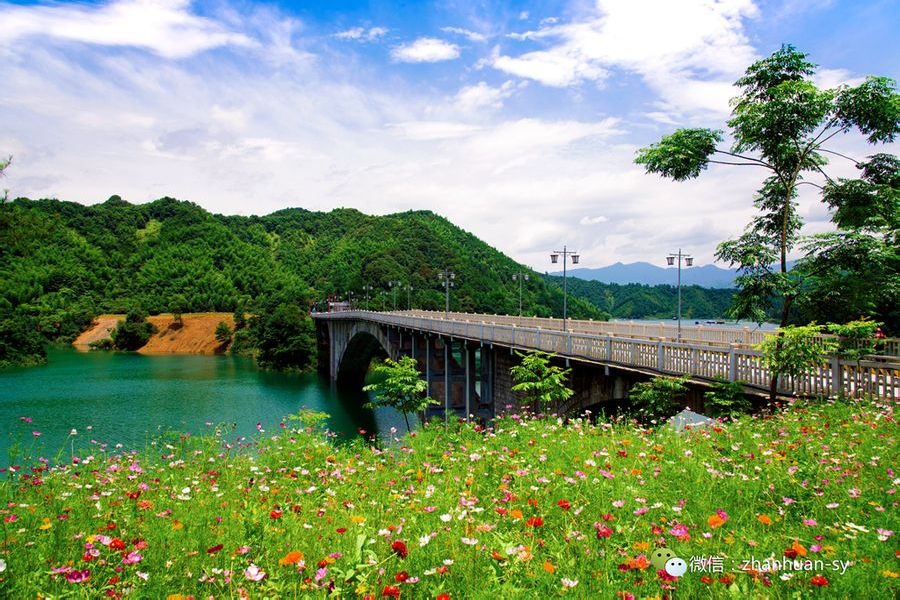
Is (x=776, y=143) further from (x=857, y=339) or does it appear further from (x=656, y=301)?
(x=656, y=301)

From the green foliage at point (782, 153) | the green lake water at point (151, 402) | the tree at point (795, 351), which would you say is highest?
the green foliage at point (782, 153)

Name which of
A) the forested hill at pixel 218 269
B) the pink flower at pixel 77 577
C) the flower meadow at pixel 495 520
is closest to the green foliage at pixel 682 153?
the flower meadow at pixel 495 520

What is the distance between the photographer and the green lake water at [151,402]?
32312 millimetres

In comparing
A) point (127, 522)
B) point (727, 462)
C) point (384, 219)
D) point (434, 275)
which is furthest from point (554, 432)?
point (384, 219)

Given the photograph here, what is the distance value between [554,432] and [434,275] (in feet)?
344

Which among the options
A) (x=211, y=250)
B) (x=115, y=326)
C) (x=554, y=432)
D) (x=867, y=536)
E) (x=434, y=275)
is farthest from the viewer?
(x=211, y=250)

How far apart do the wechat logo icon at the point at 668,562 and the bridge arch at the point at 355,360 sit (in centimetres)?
5391

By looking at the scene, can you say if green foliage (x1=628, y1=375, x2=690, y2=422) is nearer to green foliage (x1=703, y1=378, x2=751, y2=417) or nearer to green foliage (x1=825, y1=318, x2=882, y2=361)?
green foliage (x1=703, y1=378, x2=751, y2=417)

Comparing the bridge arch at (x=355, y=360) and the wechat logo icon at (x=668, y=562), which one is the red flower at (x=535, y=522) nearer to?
the wechat logo icon at (x=668, y=562)

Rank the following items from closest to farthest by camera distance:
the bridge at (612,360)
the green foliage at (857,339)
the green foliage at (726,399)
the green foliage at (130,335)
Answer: the green foliage at (857,339) < the bridge at (612,360) < the green foliage at (726,399) < the green foliage at (130,335)

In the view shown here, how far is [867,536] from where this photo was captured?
4090mm

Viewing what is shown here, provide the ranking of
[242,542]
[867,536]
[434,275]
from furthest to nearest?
[434,275], [242,542], [867,536]

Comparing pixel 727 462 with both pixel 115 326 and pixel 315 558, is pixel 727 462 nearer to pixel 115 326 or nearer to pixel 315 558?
pixel 315 558

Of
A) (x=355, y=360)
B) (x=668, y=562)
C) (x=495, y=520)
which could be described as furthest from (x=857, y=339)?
(x=355, y=360)
